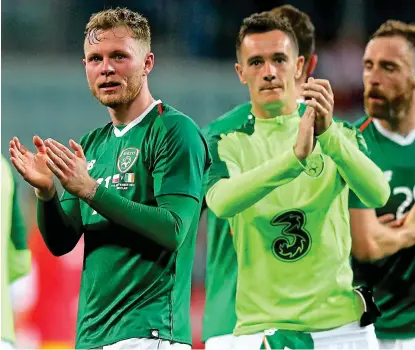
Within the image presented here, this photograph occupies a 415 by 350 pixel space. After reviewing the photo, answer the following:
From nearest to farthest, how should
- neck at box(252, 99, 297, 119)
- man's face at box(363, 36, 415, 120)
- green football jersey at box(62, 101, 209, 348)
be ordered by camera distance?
green football jersey at box(62, 101, 209, 348), neck at box(252, 99, 297, 119), man's face at box(363, 36, 415, 120)

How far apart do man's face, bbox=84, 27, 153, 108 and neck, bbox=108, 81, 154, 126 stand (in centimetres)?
1

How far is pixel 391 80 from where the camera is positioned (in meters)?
2.61

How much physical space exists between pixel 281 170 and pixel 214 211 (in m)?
0.26

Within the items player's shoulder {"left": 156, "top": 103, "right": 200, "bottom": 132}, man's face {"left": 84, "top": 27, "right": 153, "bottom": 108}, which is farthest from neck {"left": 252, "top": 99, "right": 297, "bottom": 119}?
man's face {"left": 84, "top": 27, "right": 153, "bottom": 108}

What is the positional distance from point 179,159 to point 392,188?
0.72 meters

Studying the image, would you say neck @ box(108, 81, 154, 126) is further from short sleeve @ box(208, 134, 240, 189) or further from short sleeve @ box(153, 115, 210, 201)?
short sleeve @ box(208, 134, 240, 189)

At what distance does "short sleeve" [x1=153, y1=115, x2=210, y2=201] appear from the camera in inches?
86.7

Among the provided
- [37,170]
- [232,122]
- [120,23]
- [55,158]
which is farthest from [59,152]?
[232,122]

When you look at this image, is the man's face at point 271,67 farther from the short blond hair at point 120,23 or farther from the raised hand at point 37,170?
the raised hand at point 37,170

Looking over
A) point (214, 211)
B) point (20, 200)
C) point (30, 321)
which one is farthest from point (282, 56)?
point (30, 321)

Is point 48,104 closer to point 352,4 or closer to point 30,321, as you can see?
point 30,321

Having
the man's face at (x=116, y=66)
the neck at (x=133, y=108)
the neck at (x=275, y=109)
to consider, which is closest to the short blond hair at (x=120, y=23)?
the man's face at (x=116, y=66)

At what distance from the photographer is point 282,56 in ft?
8.26

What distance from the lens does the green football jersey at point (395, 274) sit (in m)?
2.53
